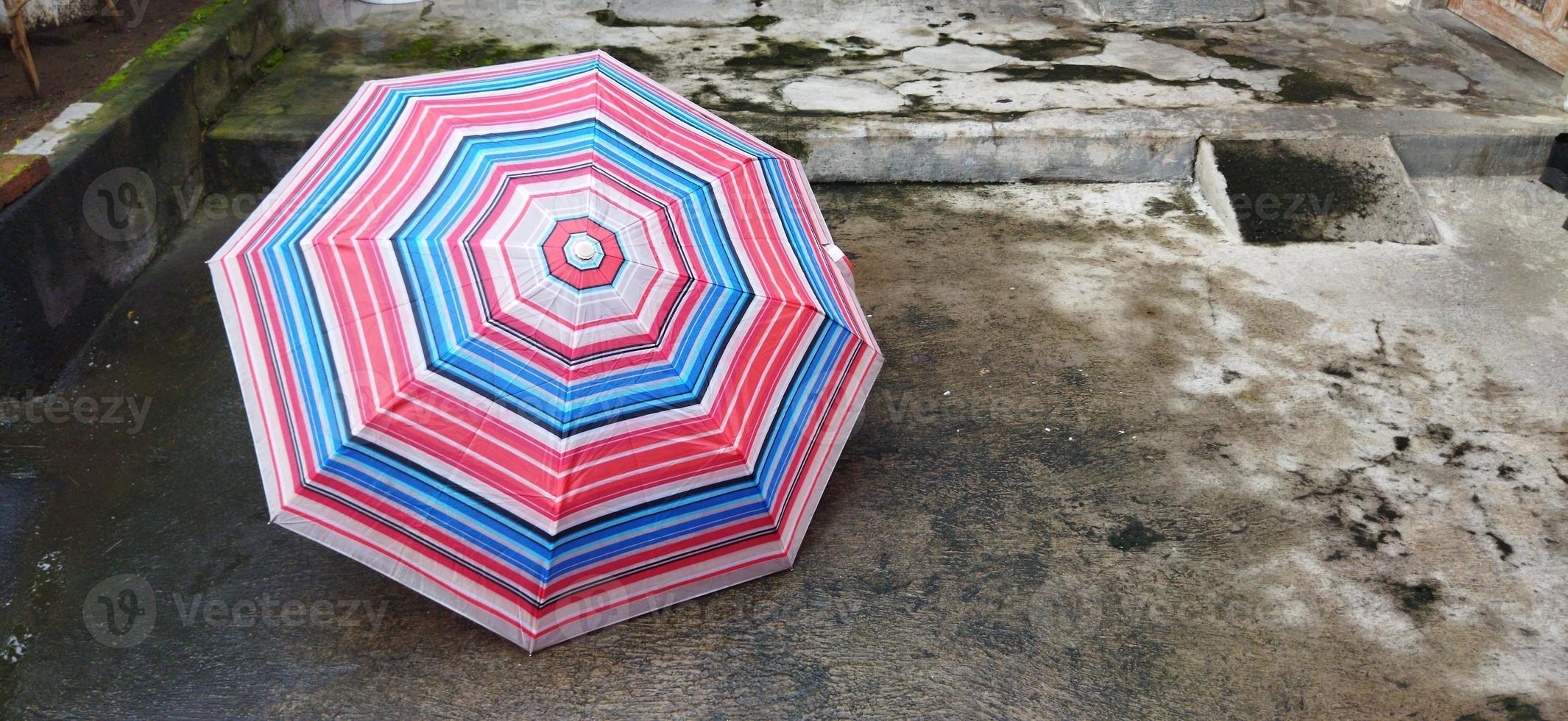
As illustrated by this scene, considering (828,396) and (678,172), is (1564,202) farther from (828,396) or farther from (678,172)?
(678,172)

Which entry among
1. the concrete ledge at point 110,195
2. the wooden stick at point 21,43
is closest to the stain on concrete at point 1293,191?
the concrete ledge at point 110,195

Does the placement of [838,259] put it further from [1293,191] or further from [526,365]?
[1293,191]

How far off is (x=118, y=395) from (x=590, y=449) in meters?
1.96

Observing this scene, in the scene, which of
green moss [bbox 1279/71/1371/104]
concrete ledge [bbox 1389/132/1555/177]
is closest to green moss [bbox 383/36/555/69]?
green moss [bbox 1279/71/1371/104]

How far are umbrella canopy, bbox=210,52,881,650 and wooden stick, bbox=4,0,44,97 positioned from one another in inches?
79.5

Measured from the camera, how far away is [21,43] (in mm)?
3734

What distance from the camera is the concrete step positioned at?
4414 millimetres

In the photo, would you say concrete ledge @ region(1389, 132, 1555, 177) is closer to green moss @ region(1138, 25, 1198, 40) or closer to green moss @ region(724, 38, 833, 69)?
green moss @ region(1138, 25, 1198, 40)

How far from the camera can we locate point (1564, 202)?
4.30 meters

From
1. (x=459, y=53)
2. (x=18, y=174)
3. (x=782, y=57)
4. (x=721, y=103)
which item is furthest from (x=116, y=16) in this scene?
(x=782, y=57)

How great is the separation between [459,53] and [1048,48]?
2.87m

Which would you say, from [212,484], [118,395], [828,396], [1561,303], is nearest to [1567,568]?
[1561,303]

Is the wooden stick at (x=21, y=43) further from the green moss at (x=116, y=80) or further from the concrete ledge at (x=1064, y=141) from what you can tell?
the concrete ledge at (x=1064, y=141)

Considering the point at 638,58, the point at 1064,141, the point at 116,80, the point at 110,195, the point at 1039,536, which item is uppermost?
the point at 116,80
